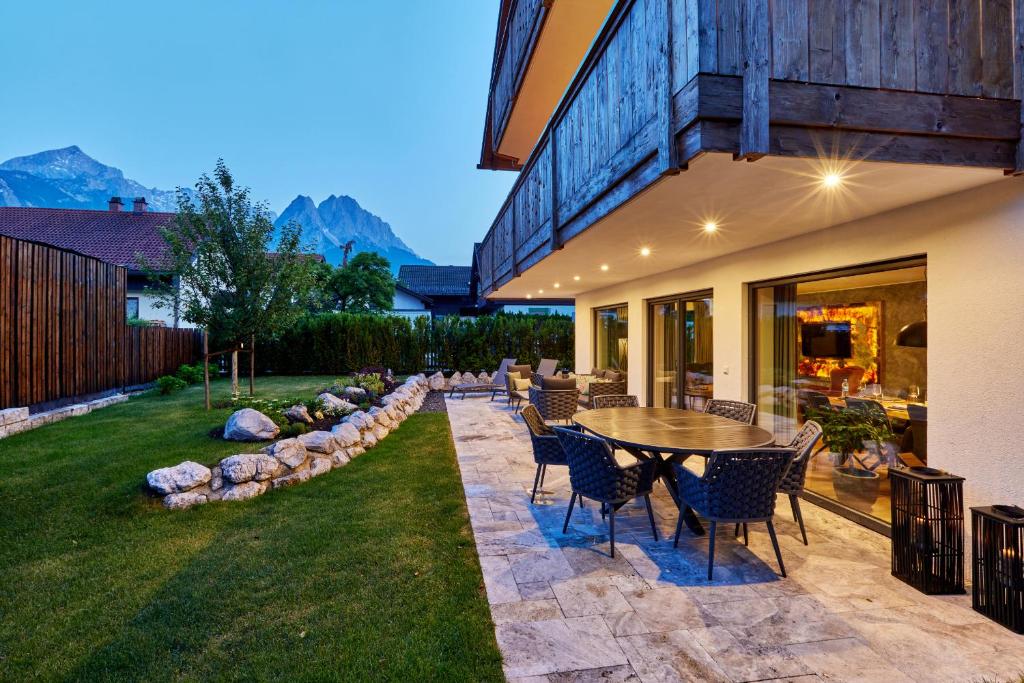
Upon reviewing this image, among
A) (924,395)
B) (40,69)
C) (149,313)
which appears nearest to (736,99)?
(924,395)

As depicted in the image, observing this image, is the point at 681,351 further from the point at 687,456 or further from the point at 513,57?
the point at 513,57

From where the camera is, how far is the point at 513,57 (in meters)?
8.00

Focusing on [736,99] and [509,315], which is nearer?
[736,99]

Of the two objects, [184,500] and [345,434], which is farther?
[345,434]

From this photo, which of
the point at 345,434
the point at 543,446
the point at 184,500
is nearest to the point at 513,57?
the point at 345,434

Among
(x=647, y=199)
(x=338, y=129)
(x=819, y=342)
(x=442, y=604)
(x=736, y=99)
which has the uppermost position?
(x=338, y=129)

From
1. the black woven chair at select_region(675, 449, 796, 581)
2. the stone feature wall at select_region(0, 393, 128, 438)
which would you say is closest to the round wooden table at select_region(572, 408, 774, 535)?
the black woven chair at select_region(675, 449, 796, 581)

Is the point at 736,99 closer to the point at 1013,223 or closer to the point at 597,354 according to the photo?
the point at 1013,223

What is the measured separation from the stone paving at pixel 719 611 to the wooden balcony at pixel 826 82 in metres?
2.54

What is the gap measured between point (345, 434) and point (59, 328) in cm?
563

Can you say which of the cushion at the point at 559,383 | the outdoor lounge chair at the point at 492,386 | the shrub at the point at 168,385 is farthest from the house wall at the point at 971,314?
the shrub at the point at 168,385

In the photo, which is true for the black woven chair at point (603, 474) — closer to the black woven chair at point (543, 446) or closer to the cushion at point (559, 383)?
the black woven chair at point (543, 446)

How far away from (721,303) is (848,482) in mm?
2462

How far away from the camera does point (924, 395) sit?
366 cm
